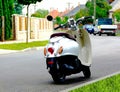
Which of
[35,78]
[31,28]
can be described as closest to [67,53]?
[35,78]

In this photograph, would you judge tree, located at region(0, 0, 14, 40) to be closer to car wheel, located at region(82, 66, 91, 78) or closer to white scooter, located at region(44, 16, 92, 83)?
car wheel, located at region(82, 66, 91, 78)

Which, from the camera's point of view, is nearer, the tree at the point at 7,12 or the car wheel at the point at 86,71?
the car wheel at the point at 86,71

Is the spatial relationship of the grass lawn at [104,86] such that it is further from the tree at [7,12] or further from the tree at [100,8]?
the tree at [100,8]

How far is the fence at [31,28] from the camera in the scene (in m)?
44.7

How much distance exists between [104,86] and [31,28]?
4093 centimetres

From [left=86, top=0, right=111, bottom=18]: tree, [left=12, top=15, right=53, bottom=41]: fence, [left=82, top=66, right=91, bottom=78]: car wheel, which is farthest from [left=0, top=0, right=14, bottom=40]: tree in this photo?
[left=86, top=0, right=111, bottom=18]: tree

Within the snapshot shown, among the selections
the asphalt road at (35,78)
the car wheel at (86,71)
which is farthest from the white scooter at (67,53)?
the asphalt road at (35,78)

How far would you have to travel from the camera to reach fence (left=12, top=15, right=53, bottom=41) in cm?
4469

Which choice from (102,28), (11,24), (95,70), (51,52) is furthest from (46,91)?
(102,28)

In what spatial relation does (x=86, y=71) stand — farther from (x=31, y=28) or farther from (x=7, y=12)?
(x=31, y=28)

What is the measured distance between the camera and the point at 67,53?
1248cm

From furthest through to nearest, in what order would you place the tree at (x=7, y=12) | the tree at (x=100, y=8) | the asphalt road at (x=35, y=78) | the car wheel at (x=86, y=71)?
the tree at (x=100, y=8)
the tree at (x=7, y=12)
the car wheel at (x=86, y=71)
the asphalt road at (x=35, y=78)

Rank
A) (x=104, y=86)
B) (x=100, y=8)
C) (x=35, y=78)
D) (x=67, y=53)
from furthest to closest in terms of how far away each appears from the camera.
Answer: (x=100, y=8)
(x=35, y=78)
(x=67, y=53)
(x=104, y=86)

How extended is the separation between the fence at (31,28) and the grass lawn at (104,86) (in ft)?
105
